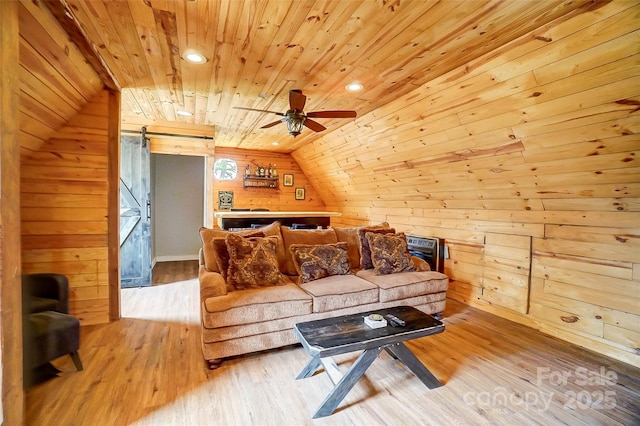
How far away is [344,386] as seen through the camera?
1881mm

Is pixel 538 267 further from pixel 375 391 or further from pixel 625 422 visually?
pixel 375 391

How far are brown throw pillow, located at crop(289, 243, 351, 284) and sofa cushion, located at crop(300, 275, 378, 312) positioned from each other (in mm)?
85

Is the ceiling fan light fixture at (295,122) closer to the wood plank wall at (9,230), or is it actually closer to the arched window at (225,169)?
the wood plank wall at (9,230)

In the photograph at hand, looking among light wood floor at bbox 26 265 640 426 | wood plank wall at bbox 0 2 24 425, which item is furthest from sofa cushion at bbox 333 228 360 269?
wood plank wall at bbox 0 2 24 425

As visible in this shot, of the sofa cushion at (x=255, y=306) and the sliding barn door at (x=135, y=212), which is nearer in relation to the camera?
the sofa cushion at (x=255, y=306)

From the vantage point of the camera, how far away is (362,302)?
9.38 feet

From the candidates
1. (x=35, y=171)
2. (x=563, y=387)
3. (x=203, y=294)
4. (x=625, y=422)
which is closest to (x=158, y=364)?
(x=203, y=294)

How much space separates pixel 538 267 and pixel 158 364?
12.2 ft

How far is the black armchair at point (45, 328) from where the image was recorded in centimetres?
201

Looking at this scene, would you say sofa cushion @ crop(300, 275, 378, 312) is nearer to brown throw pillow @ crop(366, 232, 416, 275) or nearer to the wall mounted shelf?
brown throw pillow @ crop(366, 232, 416, 275)

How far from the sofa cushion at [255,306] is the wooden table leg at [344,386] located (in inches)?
30.8

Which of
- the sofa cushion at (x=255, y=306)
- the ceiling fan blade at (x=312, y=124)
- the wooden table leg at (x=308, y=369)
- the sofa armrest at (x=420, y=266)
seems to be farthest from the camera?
the sofa armrest at (x=420, y=266)

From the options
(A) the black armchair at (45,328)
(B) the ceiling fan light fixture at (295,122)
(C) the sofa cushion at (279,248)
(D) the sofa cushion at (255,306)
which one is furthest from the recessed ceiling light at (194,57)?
(A) the black armchair at (45,328)

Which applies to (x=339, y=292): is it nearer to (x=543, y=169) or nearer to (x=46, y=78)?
(x=543, y=169)
